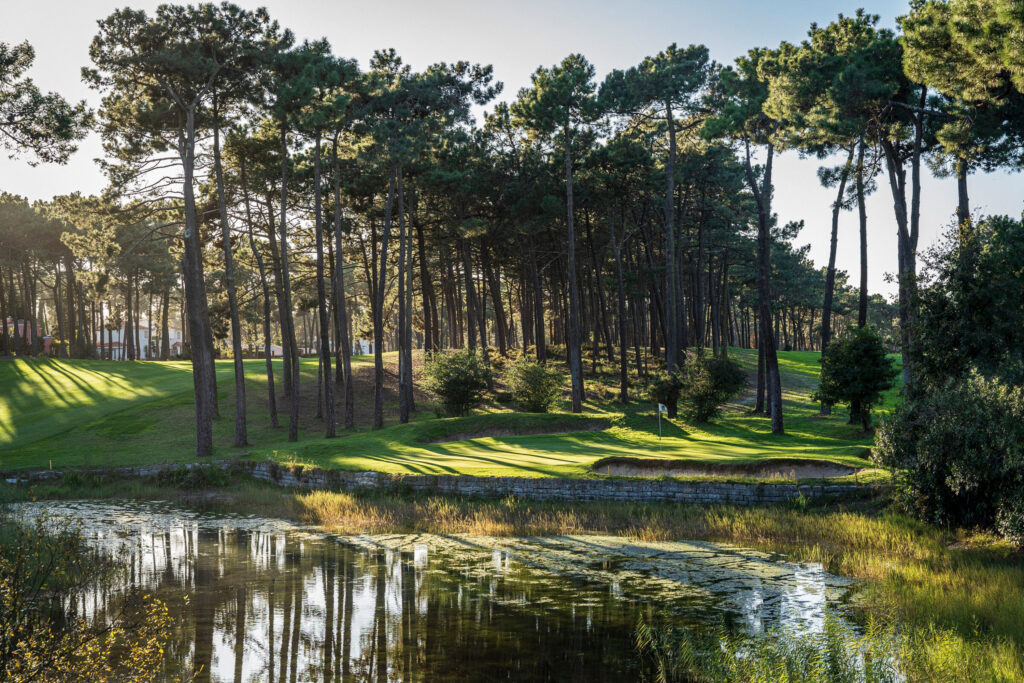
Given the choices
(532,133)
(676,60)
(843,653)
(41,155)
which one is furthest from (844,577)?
(532,133)

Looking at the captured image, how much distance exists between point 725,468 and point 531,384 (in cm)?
1661

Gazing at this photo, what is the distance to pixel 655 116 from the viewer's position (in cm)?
3853

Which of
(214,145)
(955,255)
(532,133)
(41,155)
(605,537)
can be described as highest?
(532,133)

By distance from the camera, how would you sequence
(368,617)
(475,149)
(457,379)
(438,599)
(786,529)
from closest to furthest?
1. (368,617)
2. (438,599)
3. (786,529)
4. (457,379)
5. (475,149)

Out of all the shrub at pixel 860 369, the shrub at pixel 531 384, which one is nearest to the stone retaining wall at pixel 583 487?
the shrub at pixel 860 369

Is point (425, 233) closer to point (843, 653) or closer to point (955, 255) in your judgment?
point (955, 255)

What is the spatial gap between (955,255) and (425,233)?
3566 centimetres

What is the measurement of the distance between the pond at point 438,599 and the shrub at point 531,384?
1964 cm

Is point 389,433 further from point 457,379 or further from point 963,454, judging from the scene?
point 963,454

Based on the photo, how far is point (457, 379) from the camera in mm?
36406

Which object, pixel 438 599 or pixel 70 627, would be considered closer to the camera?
pixel 70 627

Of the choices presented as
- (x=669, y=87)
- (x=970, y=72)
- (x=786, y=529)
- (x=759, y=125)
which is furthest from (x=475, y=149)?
(x=786, y=529)

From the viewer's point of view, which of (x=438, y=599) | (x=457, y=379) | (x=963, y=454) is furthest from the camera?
(x=457, y=379)

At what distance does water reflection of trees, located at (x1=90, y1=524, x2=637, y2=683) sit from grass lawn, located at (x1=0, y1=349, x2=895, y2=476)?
7.59 meters
